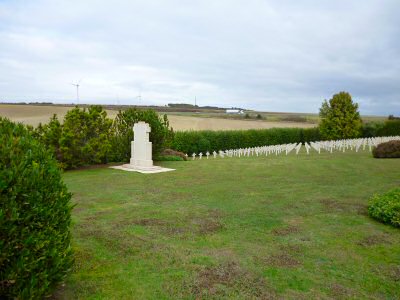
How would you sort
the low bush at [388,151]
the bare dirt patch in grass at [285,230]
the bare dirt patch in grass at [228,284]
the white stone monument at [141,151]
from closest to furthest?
the bare dirt patch in grass at [228,284] < the bare dirt patch in grass at [285,230] < the white stone monument at [141,151] < the low bush at [388,151]

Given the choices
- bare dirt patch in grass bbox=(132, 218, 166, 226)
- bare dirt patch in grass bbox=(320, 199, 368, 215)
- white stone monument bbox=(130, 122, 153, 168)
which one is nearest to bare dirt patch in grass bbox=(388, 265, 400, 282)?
bare dirt patch in grass bbox=(320, 199, 368, 215)

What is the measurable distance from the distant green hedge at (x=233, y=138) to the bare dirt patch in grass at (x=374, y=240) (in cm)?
1814

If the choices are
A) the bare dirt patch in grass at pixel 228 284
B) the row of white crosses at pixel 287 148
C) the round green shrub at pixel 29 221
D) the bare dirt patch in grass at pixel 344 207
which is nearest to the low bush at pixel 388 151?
the row of white crosses at pixel 287 148

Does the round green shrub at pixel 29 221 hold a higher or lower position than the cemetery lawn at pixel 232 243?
higher

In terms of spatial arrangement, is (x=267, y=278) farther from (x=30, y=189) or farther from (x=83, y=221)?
(x=83, y=221)

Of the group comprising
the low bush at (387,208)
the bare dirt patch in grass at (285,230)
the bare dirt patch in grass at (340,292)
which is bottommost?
the bare dirt patch in grass at (340,292)

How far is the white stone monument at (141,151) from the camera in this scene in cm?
1372

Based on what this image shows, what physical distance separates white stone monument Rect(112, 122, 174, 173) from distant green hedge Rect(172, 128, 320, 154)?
8684 mm

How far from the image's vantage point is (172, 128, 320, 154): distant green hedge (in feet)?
80.6

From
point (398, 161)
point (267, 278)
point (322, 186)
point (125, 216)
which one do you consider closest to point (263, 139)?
point (398, 161)

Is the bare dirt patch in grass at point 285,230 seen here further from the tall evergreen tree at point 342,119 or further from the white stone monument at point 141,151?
the tall evergreen tree at point 342,119

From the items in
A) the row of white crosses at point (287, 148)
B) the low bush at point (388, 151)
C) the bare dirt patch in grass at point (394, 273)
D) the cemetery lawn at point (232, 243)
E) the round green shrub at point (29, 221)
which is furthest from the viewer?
the row of white crosses at point (287, 148)

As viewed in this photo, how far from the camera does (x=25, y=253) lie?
2.95 m

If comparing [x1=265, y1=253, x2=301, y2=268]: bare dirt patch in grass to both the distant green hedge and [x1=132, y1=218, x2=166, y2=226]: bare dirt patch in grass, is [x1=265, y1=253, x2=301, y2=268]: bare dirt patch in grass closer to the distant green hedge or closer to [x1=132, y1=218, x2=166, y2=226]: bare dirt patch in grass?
[x1=132, y1=218, x2=166, y2=226]: bare dirt patch in grass
